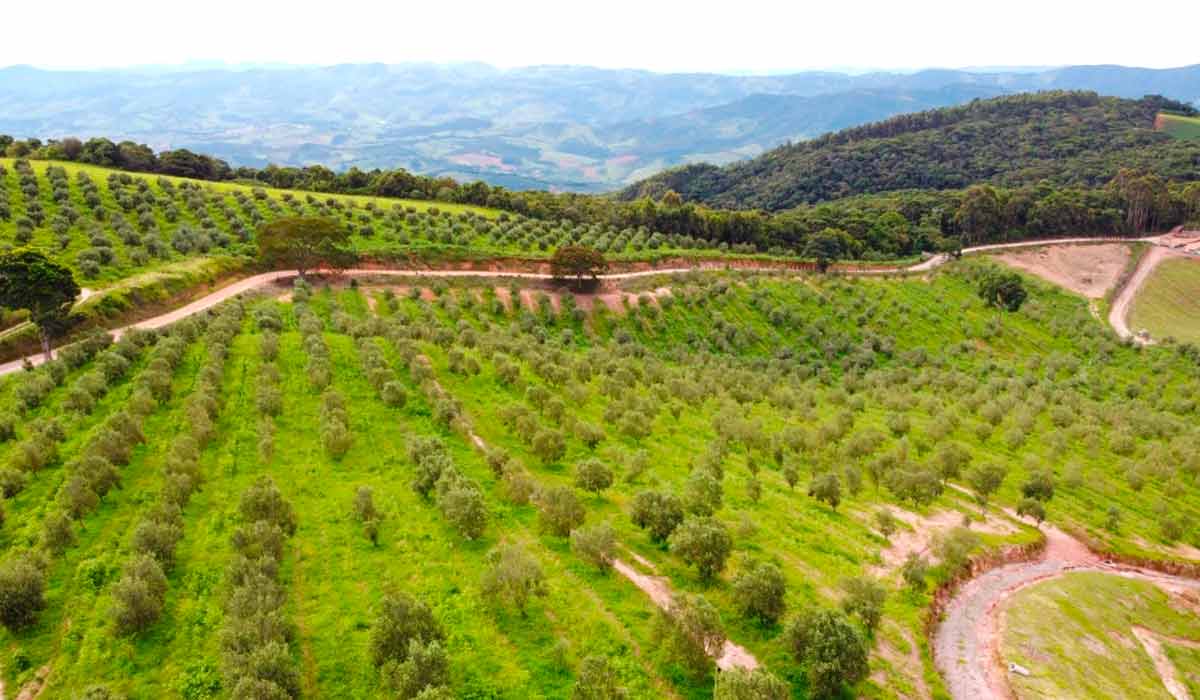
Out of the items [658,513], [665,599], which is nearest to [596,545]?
[665,599]

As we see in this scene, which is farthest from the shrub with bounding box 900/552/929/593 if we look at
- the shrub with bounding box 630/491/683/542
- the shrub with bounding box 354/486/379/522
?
the shrub with bounding box 354/486/379/522

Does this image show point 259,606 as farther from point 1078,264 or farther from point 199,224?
point 1078,264

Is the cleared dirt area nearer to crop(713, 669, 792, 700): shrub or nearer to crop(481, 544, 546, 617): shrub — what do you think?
crop(713, 669, 792, 700): shrub

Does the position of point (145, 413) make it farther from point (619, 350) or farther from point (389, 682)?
point (619, 350)

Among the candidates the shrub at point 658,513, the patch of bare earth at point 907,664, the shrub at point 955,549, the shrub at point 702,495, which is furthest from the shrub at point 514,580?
the shrub at point 955,549

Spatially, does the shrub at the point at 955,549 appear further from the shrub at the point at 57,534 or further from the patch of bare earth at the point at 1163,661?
the shrub at the point at 57,534

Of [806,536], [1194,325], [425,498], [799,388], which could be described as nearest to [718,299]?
[799,388]
